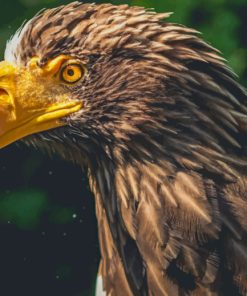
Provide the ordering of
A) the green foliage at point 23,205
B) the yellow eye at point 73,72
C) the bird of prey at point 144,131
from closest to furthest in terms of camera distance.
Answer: the bird of prey at point 144,131 → the yellow eye at point 73,72 → the green foliage at point 23,205

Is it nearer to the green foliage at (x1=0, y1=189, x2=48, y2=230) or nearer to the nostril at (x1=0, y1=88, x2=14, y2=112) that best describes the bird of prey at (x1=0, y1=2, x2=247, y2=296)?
the nostril at (x1=0, y1=88, x2=14, y2=112)

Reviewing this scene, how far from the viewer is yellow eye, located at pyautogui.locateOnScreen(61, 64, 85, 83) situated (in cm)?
375

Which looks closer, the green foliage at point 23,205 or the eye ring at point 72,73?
the eye ring at point 72,73

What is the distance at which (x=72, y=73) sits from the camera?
12.3 feet

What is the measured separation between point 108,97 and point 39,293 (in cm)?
267

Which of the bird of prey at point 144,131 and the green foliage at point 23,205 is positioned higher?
the bird of prey at point 144,131

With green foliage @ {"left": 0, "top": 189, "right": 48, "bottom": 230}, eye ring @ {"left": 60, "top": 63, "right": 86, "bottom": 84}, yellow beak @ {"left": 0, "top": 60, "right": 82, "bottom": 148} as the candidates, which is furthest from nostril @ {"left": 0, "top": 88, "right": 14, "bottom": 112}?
green foliage @ {"left": 0, "top": 189, "right": 48, "bottom": 230}

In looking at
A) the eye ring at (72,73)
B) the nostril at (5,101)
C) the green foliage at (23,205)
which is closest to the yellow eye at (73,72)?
the eye ring at (72,73)

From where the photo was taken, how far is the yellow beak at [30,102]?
12.4 ft

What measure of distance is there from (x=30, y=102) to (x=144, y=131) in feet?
1.17

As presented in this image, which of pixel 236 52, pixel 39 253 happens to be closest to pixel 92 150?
pixel 236 52

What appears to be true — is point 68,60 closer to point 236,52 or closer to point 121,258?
point 121,258

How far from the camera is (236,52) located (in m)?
5.72

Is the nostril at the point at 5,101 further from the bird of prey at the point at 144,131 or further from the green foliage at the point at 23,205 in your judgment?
the green foliage at the point at 23,205
